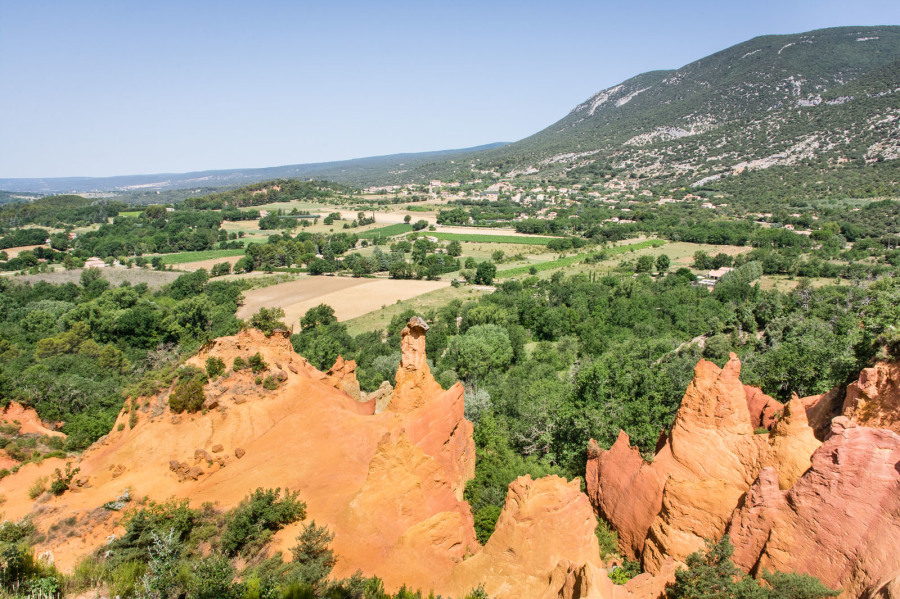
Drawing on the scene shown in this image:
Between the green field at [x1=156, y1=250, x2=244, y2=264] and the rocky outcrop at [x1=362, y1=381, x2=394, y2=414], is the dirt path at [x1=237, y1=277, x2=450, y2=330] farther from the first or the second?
the rocky outcrop at [x1=362, y1=381, x2=394, y2=414]

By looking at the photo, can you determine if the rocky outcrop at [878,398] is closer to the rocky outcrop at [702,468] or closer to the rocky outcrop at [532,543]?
the rocky outcrop at [702,468]

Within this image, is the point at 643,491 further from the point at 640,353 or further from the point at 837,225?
the point at 837,225

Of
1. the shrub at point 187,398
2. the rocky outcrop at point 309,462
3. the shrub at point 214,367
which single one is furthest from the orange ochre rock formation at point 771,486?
the shrub at point 214,367

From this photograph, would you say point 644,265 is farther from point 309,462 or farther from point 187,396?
point 187,396

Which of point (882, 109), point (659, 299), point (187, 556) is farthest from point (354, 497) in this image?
point (882, 109)

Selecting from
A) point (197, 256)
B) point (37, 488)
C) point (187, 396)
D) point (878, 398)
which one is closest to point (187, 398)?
point (187, 396)
